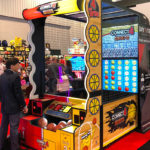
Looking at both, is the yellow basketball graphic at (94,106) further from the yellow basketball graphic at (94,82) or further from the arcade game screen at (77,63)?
the arcade game screen at (77,63)

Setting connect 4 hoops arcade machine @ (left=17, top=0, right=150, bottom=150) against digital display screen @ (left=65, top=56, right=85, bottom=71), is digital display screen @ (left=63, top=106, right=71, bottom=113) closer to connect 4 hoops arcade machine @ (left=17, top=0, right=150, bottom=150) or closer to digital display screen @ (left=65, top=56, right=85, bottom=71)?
connect 4 hoops arcade machine @ (left=17, top=0, right=150, bottom=150)

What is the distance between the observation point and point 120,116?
143 inches

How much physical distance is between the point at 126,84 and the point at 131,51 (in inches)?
25.3

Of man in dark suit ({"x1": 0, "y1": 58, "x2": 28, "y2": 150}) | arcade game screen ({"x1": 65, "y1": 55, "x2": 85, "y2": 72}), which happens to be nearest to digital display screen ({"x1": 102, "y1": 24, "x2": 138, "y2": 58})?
arcade game screen ({"x1": 65, "y1": 55, "x2": 85, "y2": 72})

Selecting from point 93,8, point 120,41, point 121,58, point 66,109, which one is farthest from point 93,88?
point 120,41

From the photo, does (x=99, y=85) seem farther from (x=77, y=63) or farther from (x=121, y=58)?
(x=77, y=63)

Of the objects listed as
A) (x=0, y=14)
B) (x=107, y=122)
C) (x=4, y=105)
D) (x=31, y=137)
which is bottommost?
(x=31, y=137)

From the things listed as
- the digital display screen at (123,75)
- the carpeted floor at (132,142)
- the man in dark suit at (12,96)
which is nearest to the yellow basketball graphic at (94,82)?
the man in dark suit at (12,96)

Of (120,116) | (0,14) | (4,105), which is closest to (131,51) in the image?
(120,116)

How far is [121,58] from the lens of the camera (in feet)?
13.3

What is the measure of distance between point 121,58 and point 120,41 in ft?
1.10

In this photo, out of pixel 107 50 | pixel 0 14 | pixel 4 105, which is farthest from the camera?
pixel 0 14

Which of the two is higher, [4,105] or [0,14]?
[0,14]

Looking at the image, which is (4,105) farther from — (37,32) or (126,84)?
(126,84)
